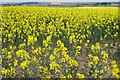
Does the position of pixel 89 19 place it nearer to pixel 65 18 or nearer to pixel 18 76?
pixel 65 18

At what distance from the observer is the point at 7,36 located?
5898 mm

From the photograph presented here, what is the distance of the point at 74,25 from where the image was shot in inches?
272

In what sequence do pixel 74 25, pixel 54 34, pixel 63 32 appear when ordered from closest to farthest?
Result: pixel 54 34, pixel 63 32, pixel 74 25

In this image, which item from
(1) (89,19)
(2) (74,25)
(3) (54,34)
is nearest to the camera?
(3) (54,34)

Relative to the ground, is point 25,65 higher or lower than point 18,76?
higher

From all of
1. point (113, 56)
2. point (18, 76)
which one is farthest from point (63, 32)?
point (18, 76)

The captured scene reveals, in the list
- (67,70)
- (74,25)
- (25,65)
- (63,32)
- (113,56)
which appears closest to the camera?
(25,65)

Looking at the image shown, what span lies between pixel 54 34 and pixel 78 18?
6.68 ft

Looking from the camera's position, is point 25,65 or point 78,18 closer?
point 25,65

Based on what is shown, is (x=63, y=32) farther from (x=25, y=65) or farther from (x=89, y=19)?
(x=25, y=65)

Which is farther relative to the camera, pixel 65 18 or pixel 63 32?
pixel 65 18

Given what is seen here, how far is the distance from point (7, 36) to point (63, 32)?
44.1 inches

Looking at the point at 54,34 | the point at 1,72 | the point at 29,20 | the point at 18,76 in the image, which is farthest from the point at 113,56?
the point at 29,20

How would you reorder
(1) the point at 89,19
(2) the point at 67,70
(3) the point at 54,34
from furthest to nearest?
(1) the point at 89,19
(3) the point at 54,34
(2) the point at 67,70
